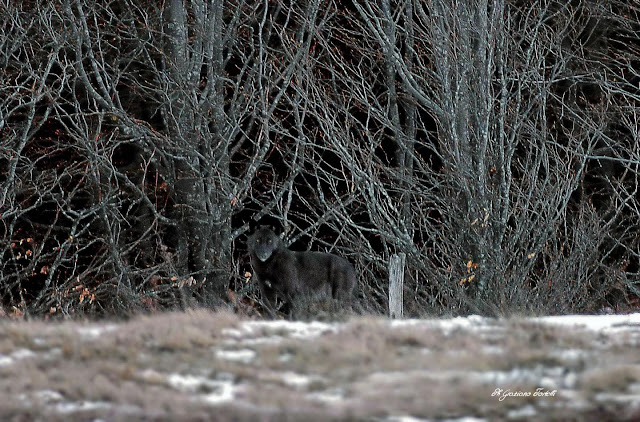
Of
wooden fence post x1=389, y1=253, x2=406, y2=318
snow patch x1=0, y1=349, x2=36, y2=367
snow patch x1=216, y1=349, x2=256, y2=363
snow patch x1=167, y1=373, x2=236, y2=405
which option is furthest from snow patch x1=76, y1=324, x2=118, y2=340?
wooden fence post x1=389, y1=253, x2=406, y2=318

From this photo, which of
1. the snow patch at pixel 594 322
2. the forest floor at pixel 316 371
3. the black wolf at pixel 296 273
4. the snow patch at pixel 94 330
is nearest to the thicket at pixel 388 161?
the black wolf at pixel 296 273

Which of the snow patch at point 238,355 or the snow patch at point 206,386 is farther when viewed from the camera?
the snow patch at point 238,355

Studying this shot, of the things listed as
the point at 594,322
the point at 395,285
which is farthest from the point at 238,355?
the point at 395,285

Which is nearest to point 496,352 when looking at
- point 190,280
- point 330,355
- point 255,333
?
Answer: point 330,355

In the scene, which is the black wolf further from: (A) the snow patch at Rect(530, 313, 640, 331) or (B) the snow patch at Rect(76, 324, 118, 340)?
(B) the snow patch at Rect(76, 324, 118, 340)

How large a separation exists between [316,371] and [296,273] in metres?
7.44

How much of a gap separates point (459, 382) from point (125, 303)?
10080mm

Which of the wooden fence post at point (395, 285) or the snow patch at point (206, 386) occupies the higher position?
the snow patch at point (206, 386)

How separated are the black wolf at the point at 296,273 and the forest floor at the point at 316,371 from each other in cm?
549

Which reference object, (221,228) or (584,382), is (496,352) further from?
(221,228)

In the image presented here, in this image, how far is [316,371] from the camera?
628 cm

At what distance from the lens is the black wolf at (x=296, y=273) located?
13.5 metres

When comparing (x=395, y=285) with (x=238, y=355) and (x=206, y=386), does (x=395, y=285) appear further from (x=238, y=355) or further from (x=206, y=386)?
(x=206, y=386)

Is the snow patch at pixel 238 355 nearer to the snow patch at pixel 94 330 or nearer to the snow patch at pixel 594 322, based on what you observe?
the snow patch at pixel 94 330
